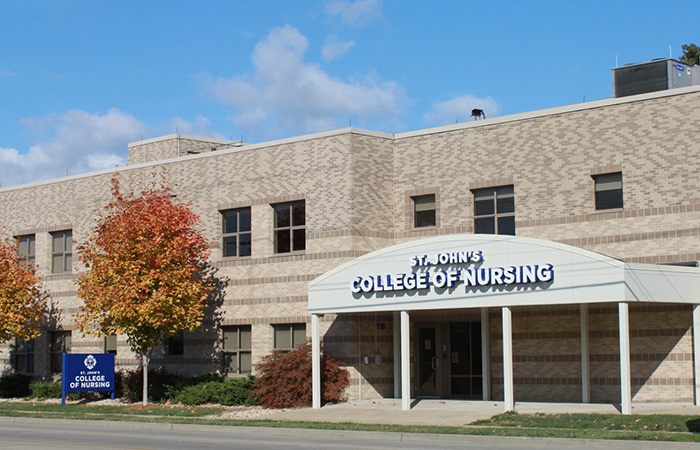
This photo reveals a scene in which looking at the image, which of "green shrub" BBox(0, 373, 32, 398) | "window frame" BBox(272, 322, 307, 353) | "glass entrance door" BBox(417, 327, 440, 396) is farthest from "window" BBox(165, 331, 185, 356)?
"glass entrance door" BBox(417, 327, 440, 396)

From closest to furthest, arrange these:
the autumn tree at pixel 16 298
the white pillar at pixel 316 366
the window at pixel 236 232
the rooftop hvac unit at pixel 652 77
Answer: the white pillar at pixel 316 366, the rooftop hvac unit at pixel 652 77, the window at pixel 236 232, the autumn tree at pixel 16 298

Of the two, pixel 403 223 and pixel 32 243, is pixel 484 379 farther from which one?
pixel 32 243

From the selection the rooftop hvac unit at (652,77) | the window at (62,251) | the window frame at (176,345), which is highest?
the rooftop hvac unit at (652,77)

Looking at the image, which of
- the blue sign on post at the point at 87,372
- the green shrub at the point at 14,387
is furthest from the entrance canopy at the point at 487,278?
the green shrub at the point at 14,387

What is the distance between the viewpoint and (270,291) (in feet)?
101

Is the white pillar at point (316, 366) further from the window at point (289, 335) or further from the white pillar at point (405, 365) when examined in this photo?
the window at point (289, 335)

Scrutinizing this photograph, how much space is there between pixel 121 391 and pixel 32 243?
358 inches

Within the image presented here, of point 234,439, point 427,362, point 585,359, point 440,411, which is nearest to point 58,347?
point 427,362

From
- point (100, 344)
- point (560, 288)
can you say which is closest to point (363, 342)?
point (560, 288)

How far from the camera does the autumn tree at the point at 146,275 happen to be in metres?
29.1

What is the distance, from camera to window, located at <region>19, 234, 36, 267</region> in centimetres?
3819

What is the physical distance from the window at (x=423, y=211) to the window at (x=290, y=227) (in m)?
3.57

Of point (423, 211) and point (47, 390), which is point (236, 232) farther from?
point (47, 390)

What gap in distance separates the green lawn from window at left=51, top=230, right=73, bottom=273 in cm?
1058
